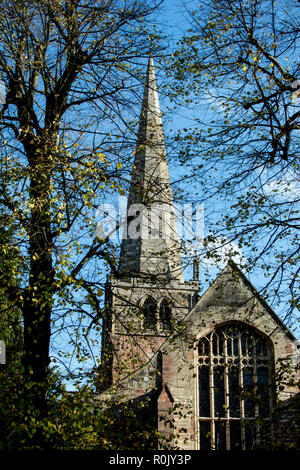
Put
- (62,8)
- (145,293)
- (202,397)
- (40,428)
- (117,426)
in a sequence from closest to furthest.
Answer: (40,428), (62,8), (117,426), (202,397), (145,293)

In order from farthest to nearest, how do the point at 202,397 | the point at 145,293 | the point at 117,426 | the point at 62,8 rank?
the point at 145,293, the point at 202,397, the point at 117,426, the point at 62,8

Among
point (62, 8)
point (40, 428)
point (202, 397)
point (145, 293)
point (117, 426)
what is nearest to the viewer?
point (40, 428)

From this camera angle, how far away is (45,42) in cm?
1017

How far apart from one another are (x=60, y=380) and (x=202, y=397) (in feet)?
29.1
